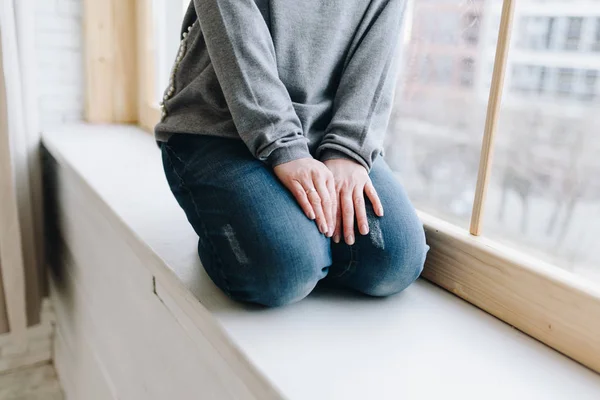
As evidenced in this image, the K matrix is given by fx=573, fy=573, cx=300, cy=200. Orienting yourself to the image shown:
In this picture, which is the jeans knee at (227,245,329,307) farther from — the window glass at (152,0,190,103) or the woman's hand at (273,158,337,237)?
the window glass at (152,0,190,103)

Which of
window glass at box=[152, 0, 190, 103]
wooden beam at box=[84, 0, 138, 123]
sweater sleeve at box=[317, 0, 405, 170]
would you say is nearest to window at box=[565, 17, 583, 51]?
sweater sleeve at box=[317, 0, 405, 170]

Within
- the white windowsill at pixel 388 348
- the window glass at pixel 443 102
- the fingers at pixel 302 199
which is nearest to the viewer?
the white windowsill at pixel 388 348

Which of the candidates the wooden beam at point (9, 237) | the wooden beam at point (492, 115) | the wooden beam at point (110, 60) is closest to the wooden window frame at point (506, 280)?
the wooden beam at point (492, 115)

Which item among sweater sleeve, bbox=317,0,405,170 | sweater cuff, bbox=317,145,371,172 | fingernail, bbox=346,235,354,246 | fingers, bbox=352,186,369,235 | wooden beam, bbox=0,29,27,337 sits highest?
sweater sleeve, bbox=317,0,405,170

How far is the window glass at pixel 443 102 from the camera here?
756mm

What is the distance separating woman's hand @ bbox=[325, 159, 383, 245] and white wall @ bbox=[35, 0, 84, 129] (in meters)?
1.24

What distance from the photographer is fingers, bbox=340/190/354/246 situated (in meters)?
0.67

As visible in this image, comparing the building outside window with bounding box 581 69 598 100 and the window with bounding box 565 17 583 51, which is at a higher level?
the window with bounding box 565 17 583 51

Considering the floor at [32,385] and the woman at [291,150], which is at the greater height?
the woman at [291,150]

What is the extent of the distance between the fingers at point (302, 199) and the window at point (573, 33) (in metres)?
0.33

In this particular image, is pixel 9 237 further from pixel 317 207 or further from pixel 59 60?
pixel 317 207

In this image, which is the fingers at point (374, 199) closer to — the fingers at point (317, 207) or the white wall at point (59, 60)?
the fingers at point (317, 207)

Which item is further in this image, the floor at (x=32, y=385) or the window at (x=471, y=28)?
the floor at (x=32, y=385)

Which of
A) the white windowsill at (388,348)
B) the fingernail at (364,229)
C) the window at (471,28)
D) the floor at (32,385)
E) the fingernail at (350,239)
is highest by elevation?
the window at (471,28)
